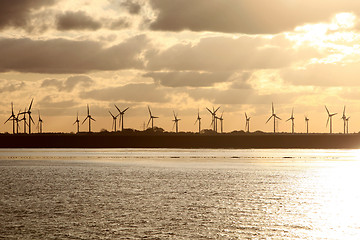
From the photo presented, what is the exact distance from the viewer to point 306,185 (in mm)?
99062

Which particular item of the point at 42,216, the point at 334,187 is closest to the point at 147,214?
Result: the point at 42,216

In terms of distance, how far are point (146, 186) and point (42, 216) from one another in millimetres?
37220

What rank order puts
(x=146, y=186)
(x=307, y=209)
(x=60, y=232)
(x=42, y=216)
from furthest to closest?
(x=146, y=186)
(x=307, y=209)
(x=42, y=216)
(x=60, y=232)

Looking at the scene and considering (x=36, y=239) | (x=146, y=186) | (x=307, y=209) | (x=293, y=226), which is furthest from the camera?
(x=146, y=186)

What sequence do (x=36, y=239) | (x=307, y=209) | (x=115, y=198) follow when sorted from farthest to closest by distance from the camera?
(x=115, y=198)
(x=307, y=209)
(x=36, y=239)

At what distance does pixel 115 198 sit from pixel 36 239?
3031 cm

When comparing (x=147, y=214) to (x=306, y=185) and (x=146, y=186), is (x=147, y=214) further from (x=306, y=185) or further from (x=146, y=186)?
(x=306, y=185)

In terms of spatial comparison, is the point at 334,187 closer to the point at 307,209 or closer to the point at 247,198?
the point at 247,198

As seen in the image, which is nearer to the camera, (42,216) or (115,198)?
(42,216)

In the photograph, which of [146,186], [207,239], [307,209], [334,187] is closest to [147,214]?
[207,239]

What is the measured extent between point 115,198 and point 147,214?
1691cm

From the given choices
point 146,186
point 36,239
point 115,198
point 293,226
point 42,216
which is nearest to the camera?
point 36,239

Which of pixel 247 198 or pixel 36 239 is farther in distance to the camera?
pixel 247 198

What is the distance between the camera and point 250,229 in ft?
167
